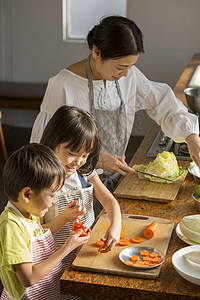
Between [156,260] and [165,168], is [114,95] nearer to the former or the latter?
[165,168]

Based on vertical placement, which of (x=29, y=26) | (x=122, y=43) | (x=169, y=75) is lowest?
(x=169, y=75)

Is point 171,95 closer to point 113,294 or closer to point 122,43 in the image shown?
point 122,43

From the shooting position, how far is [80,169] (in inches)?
75.9

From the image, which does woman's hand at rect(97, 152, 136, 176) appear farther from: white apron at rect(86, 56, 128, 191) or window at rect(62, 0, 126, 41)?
window at rect(62, 0, 126, 41)

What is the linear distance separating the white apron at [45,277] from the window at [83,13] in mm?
4003

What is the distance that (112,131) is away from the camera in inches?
95.8

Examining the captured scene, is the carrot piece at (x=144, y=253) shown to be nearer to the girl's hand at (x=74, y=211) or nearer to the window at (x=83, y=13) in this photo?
the girl's hand at (x=74, y=211)

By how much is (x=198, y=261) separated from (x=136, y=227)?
0.32 m

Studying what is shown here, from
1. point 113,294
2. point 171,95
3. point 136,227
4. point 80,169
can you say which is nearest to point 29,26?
point 171,95

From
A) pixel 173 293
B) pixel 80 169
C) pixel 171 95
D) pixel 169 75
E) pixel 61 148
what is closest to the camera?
pixel 173 293

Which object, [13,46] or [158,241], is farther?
[13,46]

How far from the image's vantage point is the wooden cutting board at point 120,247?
54.4 inches

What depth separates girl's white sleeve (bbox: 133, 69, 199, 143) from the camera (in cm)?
228

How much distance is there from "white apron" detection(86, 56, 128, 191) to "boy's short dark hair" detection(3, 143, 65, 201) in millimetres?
891
